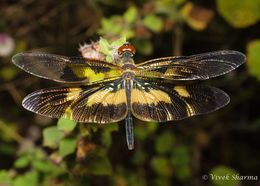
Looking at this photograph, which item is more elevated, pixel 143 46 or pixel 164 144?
pixel 143 46

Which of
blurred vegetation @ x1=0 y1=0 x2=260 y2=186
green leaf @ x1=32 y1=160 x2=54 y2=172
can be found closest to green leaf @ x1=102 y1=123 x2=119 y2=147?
green leaf @ x1=32 y1=160 x2=54 y2=172

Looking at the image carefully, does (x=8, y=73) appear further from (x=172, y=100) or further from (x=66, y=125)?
(x=172, y=100)

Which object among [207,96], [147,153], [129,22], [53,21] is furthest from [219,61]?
[53,21]

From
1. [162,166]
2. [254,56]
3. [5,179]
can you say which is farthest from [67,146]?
[254,56]

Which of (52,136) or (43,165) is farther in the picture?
(43,165)

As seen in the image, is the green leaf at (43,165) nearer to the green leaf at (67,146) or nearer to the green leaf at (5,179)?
the green leaf at (5,179)

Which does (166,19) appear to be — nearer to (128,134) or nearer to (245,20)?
(245,20)

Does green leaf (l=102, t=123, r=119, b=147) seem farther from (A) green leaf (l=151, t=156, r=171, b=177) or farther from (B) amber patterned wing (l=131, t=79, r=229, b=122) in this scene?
(A) green leaf (l=151, t=156, r=171, b=177)
